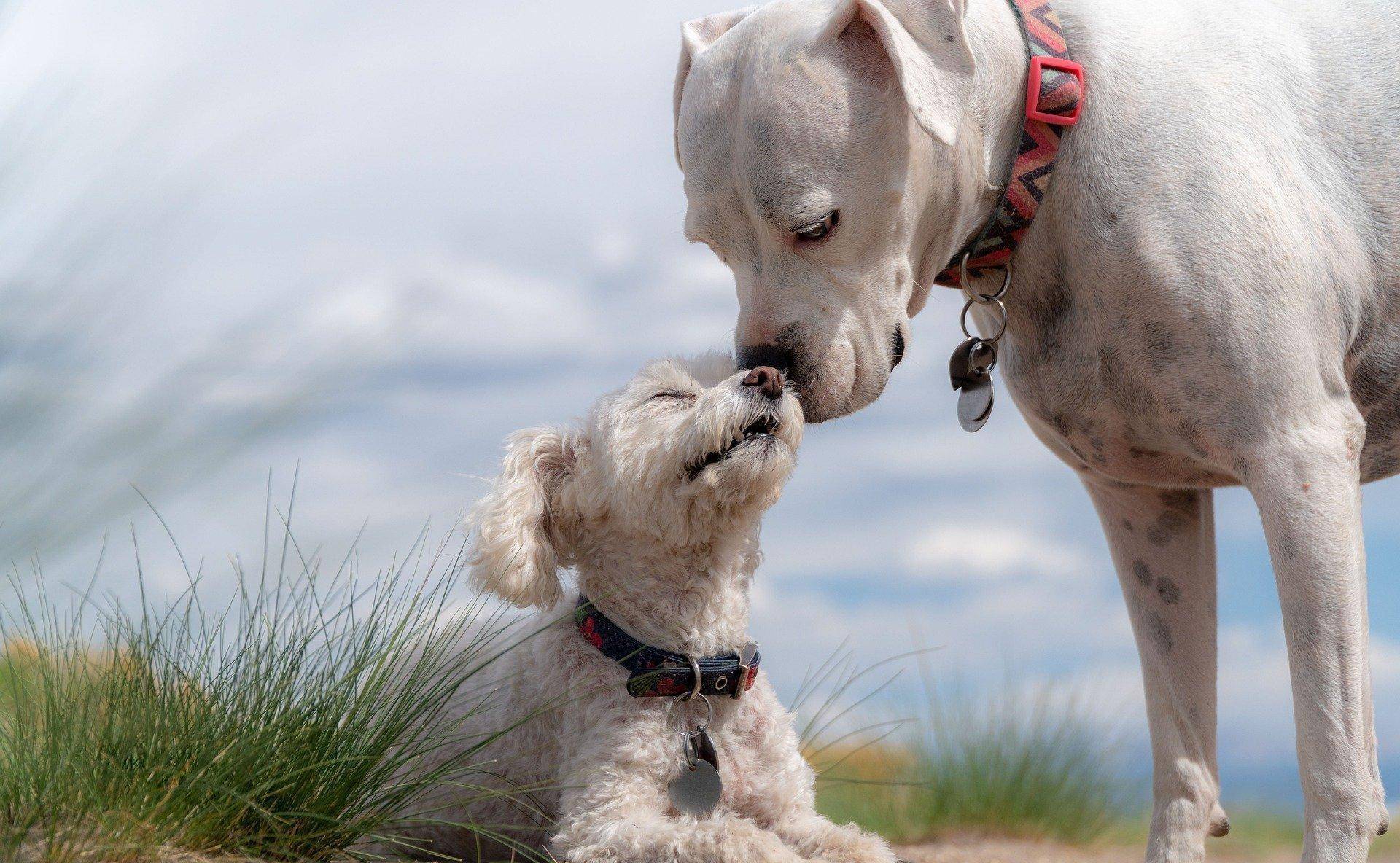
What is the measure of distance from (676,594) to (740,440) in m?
0.49

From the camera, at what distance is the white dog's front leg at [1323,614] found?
11.5 feet

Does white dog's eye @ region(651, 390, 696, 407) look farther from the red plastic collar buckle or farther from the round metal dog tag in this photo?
the red plastic collar buckle

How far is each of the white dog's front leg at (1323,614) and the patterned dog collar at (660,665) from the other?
156cm

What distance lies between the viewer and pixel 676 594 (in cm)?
346

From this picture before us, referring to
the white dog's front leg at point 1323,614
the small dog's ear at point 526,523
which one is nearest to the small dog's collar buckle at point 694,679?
the small dog's ear at point 526,523

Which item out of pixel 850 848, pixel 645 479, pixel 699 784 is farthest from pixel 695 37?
pixel 850 848

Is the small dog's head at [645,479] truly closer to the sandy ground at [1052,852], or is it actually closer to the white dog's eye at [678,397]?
the white dog's eye at [678,397]

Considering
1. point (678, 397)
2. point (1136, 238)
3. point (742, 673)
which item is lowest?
point (742, 673)

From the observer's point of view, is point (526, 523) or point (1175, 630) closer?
point (526, 523)

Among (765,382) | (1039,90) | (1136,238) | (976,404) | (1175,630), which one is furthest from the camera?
(1175,630)

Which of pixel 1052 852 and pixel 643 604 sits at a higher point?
pixel 643 604

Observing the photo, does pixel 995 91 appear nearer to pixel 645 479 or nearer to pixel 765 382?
pixel 765 382

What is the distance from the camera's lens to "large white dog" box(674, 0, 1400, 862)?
3531 millimetres

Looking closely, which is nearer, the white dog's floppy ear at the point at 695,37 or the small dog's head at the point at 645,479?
the small dog's head at the point at 645,479
